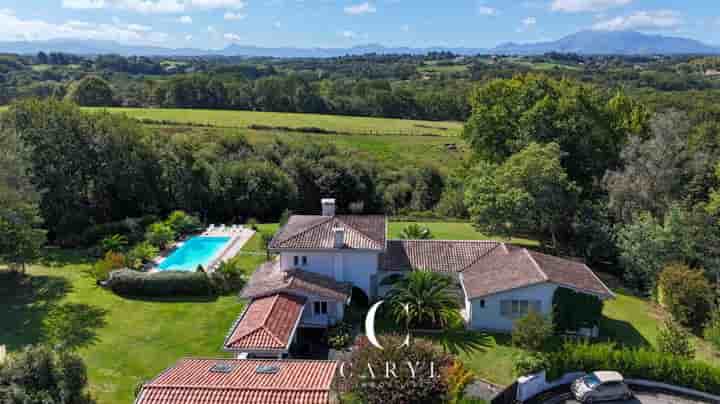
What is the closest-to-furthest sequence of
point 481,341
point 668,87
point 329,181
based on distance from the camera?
point 481,341
point 329,181
point 668,87

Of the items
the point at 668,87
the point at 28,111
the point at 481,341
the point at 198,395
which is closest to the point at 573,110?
the point at 481,341

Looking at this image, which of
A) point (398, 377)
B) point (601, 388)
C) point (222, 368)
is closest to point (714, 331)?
point (601, 388)

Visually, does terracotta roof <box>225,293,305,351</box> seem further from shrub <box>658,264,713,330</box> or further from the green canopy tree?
shrub <box>658,264,713,330</box>

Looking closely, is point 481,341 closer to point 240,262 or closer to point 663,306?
point 663,306

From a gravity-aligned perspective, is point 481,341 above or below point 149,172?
below

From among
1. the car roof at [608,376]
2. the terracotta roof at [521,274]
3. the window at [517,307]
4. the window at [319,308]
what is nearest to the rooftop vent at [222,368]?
the window at [319,308]

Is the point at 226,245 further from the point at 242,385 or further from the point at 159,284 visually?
the point at 242,385

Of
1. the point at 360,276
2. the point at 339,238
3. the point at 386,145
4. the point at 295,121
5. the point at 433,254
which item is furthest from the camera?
the point at 295,121

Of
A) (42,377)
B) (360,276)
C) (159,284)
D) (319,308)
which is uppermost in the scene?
(42,377)
